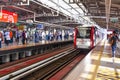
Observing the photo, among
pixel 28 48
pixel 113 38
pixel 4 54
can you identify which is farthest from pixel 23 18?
pixel 113 38

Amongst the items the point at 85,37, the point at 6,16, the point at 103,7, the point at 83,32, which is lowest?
the point at 85,37

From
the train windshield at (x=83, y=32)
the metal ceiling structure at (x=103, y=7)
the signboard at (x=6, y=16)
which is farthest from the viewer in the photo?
the train windshield at (x=83, y=32)

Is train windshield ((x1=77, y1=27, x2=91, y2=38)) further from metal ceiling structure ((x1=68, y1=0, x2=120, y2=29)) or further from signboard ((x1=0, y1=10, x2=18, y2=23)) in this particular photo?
signboard ((x1=0, y1=10, x2=18, y2=23))

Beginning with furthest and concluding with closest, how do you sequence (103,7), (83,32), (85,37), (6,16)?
(103,7)
(83,32)
(85,37)
(6,16)

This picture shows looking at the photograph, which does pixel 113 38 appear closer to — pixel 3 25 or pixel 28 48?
pixel 28 48

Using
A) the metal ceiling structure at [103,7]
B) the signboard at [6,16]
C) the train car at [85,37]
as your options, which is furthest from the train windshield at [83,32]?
the signboard at [6,16]

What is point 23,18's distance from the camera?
101 feet

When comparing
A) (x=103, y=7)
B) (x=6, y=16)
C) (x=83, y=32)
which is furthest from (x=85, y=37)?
(x=6, y=16)

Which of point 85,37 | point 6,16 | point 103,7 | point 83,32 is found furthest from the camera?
point 103,7

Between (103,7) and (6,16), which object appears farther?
(103,7)

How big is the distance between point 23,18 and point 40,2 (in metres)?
11.8

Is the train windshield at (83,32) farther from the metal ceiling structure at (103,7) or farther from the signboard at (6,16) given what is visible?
the signboard at (6,16)

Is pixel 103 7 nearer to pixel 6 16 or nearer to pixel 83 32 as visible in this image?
pixel 83 32

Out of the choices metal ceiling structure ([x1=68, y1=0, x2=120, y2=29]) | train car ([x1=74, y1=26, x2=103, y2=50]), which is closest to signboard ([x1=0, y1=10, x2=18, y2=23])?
metal ceiling structure ([x1=68, y1=0, x2=120, y2=29])
